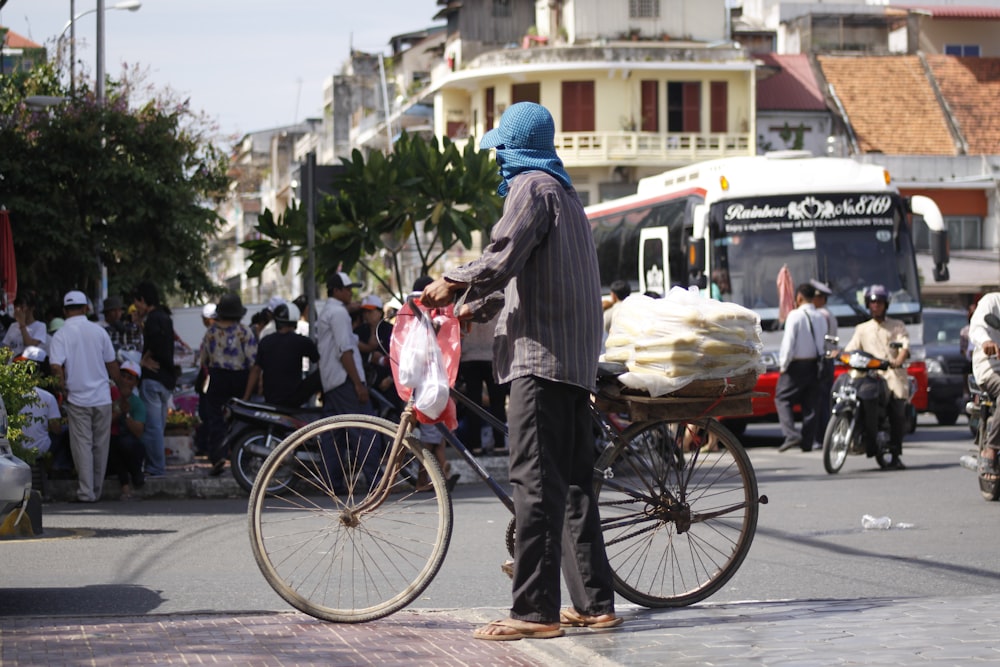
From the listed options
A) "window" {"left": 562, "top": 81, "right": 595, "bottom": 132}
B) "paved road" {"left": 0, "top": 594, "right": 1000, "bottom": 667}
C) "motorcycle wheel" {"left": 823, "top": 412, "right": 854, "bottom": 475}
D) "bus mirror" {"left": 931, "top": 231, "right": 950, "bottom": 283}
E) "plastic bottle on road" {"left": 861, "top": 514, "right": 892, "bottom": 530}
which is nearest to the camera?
"paved road" {"left": 0, "top": 594, "right": 1000, "bottom": 667}

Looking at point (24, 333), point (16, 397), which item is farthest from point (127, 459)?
point (16, 397)

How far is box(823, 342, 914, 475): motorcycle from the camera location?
47.6 feet

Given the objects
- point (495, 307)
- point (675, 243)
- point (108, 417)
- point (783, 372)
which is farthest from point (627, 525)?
point (675, 243)

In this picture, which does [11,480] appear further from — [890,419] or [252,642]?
[890,419]

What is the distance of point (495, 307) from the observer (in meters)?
5.91

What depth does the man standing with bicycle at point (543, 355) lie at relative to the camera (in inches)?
225

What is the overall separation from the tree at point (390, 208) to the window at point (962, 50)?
1772 inches

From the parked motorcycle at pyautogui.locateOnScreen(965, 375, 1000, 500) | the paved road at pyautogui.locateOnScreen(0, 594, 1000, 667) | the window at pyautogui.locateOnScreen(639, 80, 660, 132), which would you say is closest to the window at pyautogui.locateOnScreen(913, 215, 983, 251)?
the window at pyautogui.locateOnScreen(639, 80, 660, 132)

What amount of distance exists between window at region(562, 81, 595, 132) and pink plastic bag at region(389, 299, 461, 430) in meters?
46.9

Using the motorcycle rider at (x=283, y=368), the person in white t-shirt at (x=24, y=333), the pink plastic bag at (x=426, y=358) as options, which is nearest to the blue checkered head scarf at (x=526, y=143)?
the pink plastic bag at (x=426, y=358)

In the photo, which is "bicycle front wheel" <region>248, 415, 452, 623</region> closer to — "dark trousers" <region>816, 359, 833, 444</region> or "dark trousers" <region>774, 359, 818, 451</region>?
"dark trousers" <region>774, 359, 818, 451</region>

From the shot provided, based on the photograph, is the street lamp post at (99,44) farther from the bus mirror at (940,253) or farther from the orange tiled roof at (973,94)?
the orange tiled roof at (973,94)

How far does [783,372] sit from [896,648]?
1197 cm

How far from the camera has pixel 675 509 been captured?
652 cm
